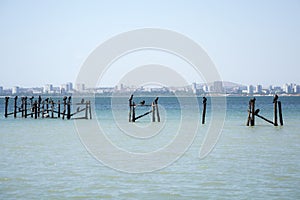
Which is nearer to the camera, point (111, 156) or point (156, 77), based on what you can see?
point (111, 156)

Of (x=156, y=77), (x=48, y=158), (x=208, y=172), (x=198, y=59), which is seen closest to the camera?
(x=208, y=172)

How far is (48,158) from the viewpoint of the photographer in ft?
71.1

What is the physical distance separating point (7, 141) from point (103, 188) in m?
14.3

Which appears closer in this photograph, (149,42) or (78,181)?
(78,181)

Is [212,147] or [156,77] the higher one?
[156,77]

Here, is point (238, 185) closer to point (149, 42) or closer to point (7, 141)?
point (7, 141)

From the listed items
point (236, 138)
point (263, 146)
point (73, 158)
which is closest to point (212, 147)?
point (263, 146)

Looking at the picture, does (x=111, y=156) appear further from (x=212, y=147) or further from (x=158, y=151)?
(x=212, y=147)

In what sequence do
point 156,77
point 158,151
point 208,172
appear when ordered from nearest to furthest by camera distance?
1. point 208,172
2. point 158,151
3. point 156,77

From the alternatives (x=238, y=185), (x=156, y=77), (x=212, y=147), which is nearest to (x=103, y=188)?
(x=238, y=185)

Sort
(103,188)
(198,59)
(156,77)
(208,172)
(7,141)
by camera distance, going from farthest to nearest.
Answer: (156,77), (198,59), (7,141), (208,172), (103,188)

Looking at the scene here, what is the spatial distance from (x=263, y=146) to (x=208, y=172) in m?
8.46

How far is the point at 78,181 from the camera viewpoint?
16.7 m

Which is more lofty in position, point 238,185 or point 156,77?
point 156,77
